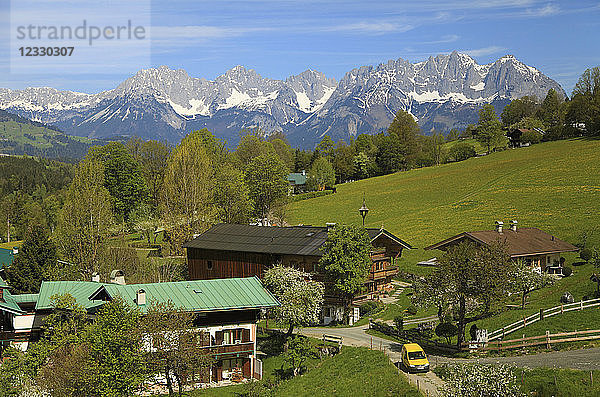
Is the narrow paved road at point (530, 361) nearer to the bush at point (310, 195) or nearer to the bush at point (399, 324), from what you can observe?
the bush at point (399, 324)

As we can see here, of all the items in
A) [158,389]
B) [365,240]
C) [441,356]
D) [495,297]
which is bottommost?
[158,389]

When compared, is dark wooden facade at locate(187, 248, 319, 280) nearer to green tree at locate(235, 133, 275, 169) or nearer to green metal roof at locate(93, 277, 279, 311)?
green metal roof at locate(93, 277, 279, 311)

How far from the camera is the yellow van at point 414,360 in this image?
124 ft

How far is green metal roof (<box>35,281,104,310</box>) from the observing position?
49681 mm

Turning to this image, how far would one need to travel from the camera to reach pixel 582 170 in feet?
342

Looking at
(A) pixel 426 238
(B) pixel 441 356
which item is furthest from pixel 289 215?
(B) pixel 441 356

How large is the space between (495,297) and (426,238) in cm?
4365

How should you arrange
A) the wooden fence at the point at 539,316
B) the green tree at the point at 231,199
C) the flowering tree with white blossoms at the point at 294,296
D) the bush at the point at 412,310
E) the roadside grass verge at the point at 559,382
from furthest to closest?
the green tree at the point at 231,199 → the bush at the point at 412,310 → the flowering tree with white blossoms at the point at 294,296 → the wooden fence at the point at 539,316 → the roadside grass verge at the point at 559,382

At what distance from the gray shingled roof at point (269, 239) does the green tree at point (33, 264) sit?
51.0 ft

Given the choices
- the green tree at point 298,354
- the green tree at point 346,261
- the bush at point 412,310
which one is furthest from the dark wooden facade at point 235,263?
the green tree at point 298,354

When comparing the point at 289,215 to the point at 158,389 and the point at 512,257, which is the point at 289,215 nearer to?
the point at 512,257

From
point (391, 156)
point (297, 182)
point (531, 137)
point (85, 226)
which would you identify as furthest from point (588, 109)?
point (85, 226)

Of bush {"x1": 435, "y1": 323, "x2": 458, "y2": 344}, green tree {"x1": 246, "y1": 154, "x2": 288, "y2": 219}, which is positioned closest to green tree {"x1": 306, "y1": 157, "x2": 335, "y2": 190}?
green tree {"x1": 246, "y1": 154, "x2": 288, "y2": 219}

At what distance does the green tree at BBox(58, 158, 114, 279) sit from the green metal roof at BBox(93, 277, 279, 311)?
2497 cm
